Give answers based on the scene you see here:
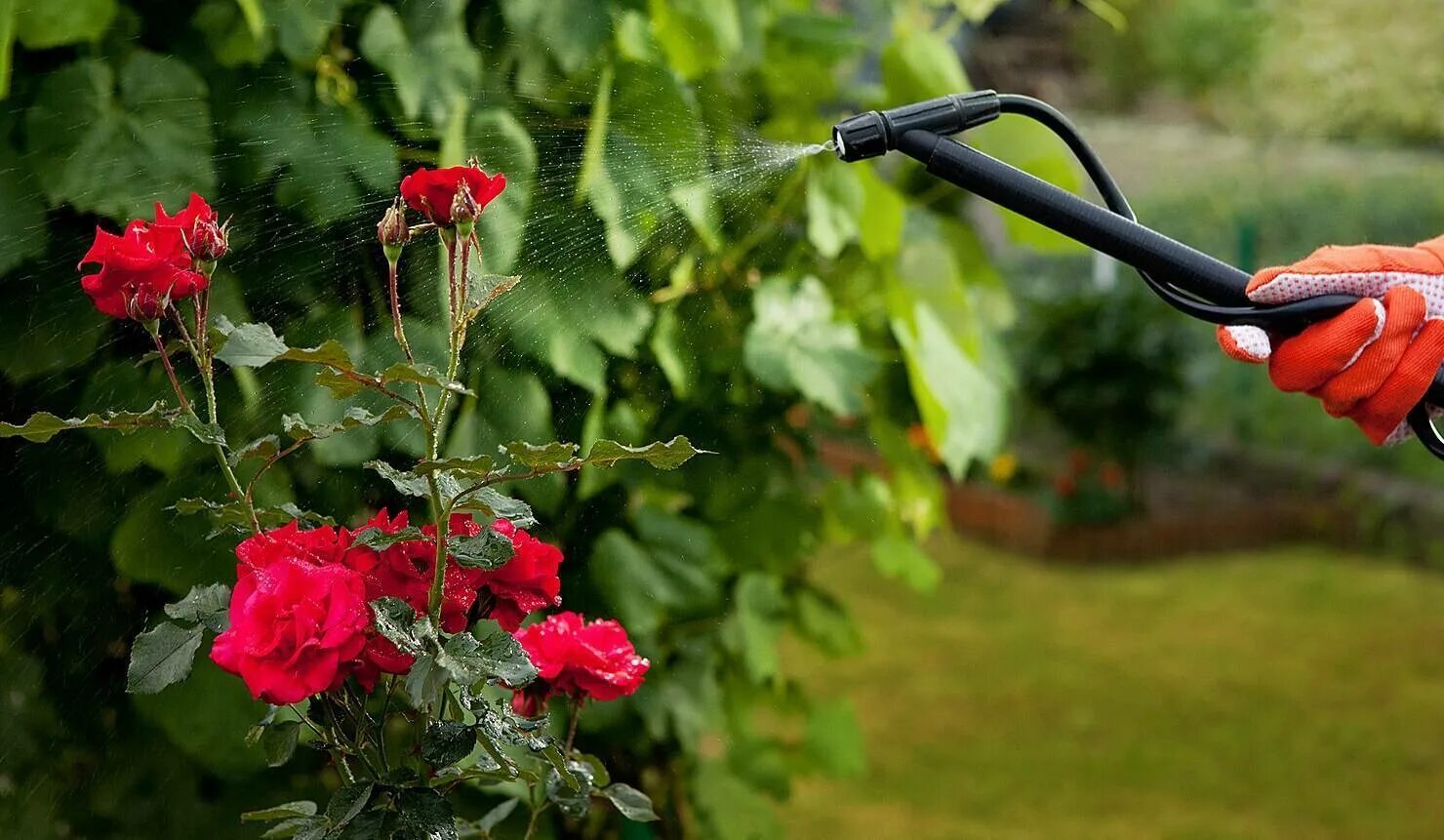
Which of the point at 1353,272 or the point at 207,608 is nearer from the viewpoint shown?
the point at 207,608

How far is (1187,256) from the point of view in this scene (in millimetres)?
1031

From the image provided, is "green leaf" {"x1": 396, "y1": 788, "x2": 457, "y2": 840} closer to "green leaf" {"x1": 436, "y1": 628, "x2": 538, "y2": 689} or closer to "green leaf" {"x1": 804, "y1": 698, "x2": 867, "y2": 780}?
"green leaf" {"x1": 436, "y1": 628, "x2": 538, "y2": 689}

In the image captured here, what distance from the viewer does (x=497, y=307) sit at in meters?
1.44

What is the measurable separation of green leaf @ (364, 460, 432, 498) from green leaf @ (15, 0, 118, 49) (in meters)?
0.62

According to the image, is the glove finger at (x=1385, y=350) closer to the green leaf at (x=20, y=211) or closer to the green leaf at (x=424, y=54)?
the green leaf at (x=424, y=54)

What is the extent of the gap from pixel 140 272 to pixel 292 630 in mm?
216

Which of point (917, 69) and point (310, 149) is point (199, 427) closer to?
point (310, 149)

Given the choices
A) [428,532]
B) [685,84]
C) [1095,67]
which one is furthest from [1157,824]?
[1095,67]

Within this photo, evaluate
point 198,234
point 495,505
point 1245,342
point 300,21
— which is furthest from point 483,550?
point 300,21

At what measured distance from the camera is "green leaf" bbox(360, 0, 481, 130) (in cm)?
138

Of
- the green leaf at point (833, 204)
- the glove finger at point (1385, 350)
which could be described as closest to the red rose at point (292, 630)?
the glove finger at point (1385, 350)

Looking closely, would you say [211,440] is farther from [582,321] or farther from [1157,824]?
[1157,824]

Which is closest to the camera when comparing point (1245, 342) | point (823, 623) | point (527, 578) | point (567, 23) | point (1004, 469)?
point (527, 578)

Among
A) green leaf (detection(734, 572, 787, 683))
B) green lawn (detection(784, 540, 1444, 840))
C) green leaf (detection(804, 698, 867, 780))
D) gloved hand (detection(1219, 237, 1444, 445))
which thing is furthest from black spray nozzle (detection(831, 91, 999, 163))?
green lawn (detection(784, 540, 1444, 840))
